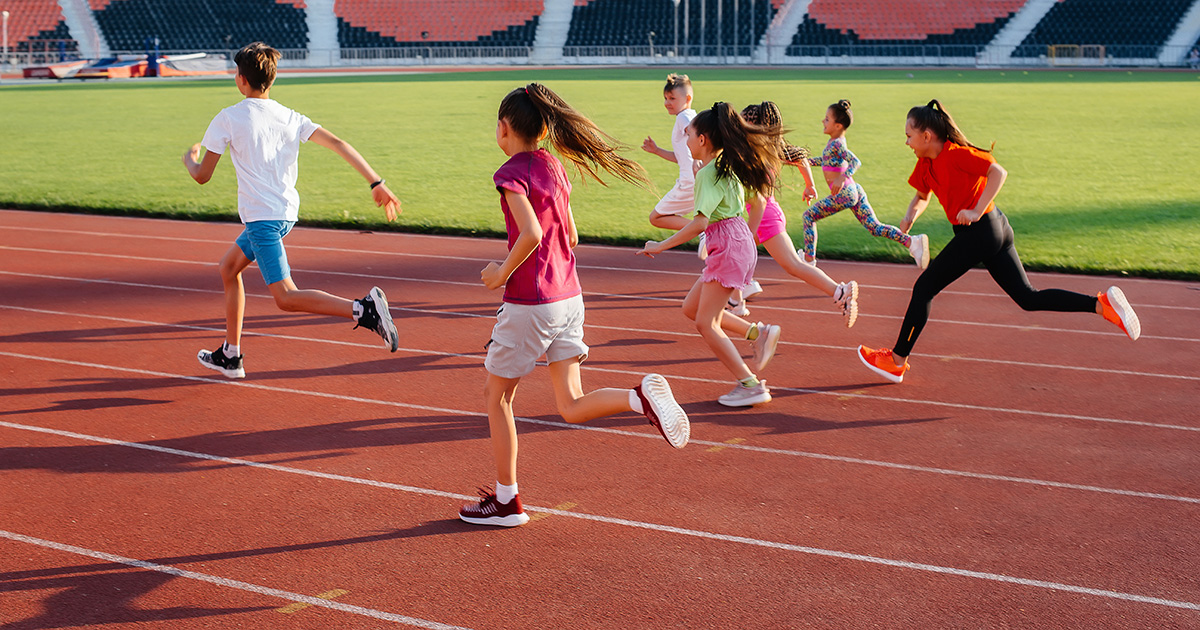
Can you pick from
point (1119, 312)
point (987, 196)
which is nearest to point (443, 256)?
point (987, 196)

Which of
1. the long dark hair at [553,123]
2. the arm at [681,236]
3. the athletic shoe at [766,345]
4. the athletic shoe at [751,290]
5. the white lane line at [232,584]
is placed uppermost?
the long dark hair at [553,123]

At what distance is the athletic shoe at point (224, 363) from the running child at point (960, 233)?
375 cm

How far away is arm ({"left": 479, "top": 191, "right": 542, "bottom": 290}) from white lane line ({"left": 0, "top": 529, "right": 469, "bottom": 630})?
121 cm

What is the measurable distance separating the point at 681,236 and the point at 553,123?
5.03 ft

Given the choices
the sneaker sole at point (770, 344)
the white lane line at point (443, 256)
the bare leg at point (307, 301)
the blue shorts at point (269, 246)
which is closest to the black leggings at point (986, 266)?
the sneaker sole at point (770, 344)

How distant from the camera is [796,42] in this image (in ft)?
197

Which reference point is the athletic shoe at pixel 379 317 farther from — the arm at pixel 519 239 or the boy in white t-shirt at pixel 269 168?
the arm at pixel 519 239

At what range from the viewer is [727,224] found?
6.16m

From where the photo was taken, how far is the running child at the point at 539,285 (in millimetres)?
4203

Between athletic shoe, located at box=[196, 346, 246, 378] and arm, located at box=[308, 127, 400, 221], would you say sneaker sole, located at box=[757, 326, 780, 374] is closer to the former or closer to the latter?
arm, located at box=[308, 127, 400, 221]

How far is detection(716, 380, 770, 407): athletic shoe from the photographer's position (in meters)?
6.18

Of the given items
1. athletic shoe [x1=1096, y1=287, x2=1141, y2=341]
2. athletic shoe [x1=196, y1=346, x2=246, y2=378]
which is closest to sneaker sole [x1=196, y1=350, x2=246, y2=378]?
athletic shoe [x1=196, y1=346, x2=246, y2=378]

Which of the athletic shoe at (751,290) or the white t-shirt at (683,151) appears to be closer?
the white t-shirt at (683,151)

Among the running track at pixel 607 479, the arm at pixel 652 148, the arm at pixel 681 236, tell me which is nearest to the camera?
the running track at pixel 607 479
